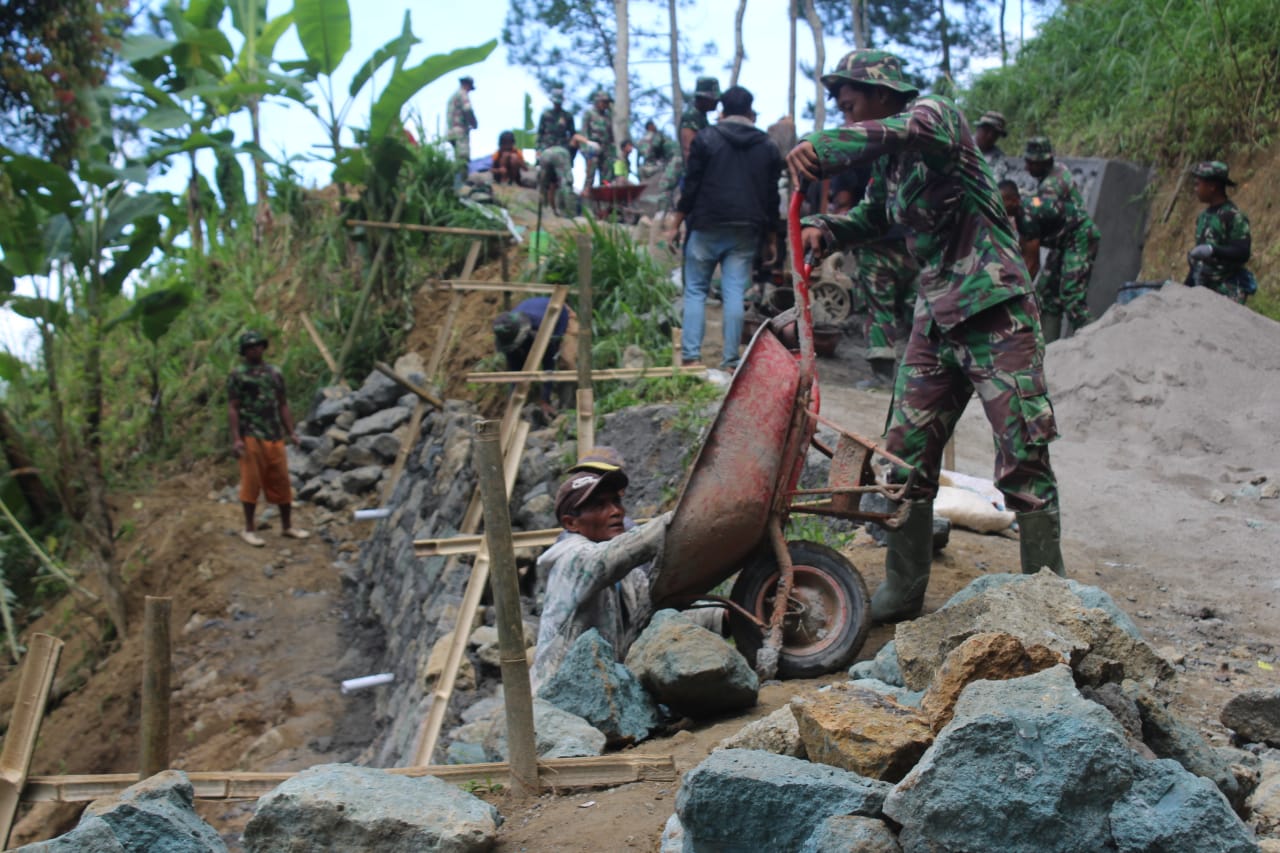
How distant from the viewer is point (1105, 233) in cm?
1198

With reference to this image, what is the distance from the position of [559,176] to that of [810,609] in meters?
11.1

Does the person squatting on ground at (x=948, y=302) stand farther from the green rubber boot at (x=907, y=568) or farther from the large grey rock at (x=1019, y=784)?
the large grey rock at (x=1019, y=784)

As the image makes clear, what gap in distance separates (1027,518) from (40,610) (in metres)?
9.69

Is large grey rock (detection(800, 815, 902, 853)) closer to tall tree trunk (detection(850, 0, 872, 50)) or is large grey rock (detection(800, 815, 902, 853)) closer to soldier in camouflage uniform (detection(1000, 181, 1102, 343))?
soldier in camouflage uniform (detection(1000, 181, 1102, 343))

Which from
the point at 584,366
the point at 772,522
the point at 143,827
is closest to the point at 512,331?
the point at 584,366

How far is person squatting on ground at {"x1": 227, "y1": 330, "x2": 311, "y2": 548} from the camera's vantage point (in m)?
9.27

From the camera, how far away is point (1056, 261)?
916cm

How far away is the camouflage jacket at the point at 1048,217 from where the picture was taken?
8.70 m

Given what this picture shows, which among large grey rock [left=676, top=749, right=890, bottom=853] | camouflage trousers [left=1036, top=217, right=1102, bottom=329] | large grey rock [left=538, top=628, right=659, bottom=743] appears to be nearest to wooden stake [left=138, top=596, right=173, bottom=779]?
large grey rock [left=538, top=628, right=659, bottom=743]

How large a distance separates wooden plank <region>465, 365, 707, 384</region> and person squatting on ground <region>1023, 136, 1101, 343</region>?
10.3 ft

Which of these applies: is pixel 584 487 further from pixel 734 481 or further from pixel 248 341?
pixel 248 341

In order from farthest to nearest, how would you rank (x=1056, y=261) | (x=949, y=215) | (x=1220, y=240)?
(x=1056, y=261) < (x=1220, y=240) < (x=949, y=215)

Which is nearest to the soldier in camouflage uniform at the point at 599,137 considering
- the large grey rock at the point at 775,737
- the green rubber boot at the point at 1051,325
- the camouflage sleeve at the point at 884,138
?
the green rubber boot at the point at 1051,325

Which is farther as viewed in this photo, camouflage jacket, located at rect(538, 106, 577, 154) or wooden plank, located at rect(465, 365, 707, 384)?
camouflage jacket, located at rect(538, 106, 577, 154)
